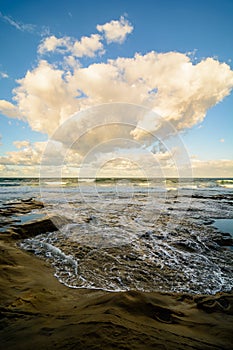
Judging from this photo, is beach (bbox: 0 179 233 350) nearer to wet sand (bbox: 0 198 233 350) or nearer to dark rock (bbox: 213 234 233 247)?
wet sand (bbox: 0 198 233 350)

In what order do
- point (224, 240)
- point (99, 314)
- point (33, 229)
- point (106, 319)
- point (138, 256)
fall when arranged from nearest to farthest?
point (106, 319), point (99, 314), point (138, 256), point (224, 240), point (33, 229)

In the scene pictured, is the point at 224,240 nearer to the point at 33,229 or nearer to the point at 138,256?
the point at 138,256

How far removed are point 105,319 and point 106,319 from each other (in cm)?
1

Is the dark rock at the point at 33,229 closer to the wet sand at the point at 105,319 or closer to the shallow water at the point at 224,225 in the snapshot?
the wet sand at the point at 105,319

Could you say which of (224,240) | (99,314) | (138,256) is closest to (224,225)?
(224,240)

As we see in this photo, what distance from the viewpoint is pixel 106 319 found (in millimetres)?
2223

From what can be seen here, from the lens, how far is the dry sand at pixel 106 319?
6.29ft

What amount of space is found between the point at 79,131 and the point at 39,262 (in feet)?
27.1

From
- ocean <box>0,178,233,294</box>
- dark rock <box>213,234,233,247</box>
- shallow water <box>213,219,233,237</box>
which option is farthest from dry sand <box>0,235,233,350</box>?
shallow water <box>213,219,233,237</box>

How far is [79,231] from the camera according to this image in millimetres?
7930

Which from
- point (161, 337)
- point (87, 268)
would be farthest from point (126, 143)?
point (161, 337)

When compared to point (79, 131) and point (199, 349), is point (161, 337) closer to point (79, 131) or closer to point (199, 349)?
point (199, 349)

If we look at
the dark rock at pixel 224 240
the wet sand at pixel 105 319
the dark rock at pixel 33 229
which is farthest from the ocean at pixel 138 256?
the wet sand at pixel 105 319

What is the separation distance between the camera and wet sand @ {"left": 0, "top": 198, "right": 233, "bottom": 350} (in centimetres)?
192
